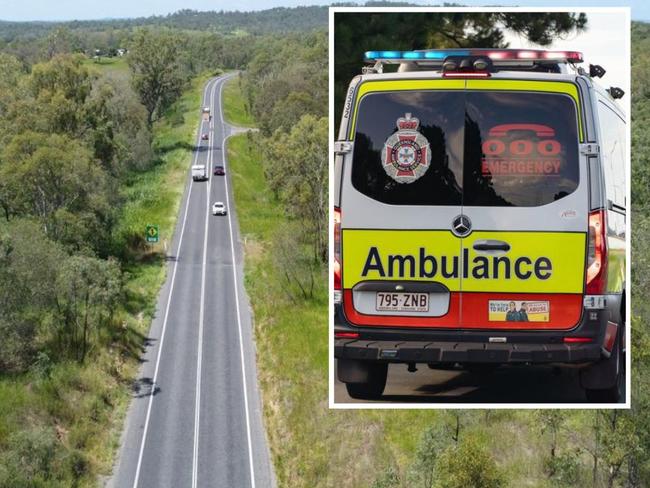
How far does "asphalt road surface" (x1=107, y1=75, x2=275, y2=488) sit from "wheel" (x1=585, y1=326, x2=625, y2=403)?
27.3 meters

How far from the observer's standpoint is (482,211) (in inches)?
376

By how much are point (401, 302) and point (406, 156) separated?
5.17ft

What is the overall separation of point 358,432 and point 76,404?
1281 cm

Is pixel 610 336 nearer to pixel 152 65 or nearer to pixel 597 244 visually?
pixel 597 244

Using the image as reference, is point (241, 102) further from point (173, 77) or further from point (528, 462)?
point (528, 462)

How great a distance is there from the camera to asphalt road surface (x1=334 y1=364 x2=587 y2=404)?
34.4ft

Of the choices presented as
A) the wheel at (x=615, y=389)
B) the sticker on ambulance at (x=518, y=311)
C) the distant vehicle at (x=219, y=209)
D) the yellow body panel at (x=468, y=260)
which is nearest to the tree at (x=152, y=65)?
the distant vehicle at (x=219, y=209)

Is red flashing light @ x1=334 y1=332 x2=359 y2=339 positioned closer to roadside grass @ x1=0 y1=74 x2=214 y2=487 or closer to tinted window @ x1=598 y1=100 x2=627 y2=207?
tinted window @ x1=598 y1=100 x2=627 y2=207

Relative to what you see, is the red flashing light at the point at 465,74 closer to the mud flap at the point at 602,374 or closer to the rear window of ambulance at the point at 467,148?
the rear window of ambulance at the point at 467,148

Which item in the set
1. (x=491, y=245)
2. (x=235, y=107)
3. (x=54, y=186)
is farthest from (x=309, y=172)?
(x=235, y=107)

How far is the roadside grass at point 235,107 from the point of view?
122 m

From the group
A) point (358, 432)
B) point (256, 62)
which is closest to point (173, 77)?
point (256, 62)

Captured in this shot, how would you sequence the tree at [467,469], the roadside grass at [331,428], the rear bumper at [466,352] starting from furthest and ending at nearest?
1. the roadside grass at [331,428]
2. the tree at [467,469]
3. the rear bumper at [466,352]

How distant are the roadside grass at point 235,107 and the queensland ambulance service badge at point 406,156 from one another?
361 feet
